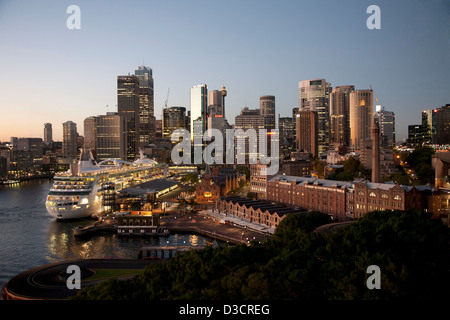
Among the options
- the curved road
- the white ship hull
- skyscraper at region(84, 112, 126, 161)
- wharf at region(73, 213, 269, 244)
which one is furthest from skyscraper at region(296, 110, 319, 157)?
the curved road

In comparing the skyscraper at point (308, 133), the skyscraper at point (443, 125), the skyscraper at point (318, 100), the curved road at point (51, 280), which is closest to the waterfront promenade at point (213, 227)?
the curved road at point (51, 280)

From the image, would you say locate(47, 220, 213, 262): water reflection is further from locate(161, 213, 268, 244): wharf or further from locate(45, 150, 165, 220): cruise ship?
locate(45, 150, 165, 220): cruise ship

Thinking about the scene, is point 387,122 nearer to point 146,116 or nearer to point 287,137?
point 287,137

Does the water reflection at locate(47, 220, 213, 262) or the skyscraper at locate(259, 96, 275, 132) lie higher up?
the skyscraper at locate(259, 96, 275, 132)

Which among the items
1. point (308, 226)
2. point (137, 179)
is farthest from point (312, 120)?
point (308, 226)

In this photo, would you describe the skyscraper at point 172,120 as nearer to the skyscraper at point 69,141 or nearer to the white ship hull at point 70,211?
the skyscraper at point 69,141

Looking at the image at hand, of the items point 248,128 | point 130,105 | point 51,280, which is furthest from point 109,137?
point 51,280
